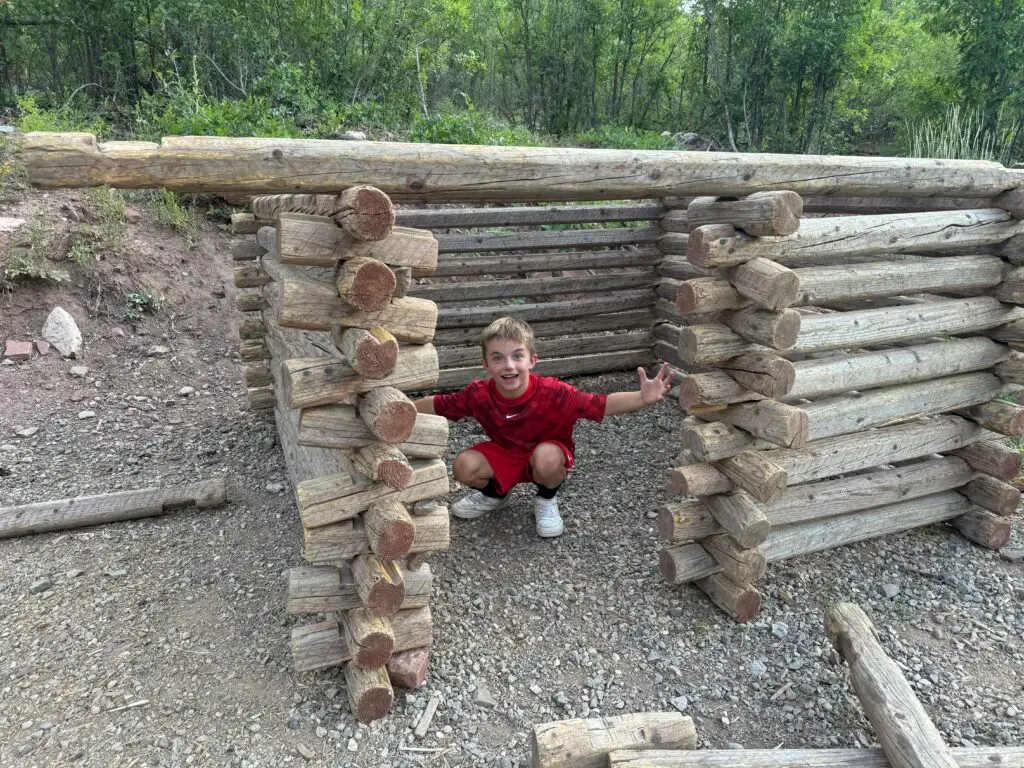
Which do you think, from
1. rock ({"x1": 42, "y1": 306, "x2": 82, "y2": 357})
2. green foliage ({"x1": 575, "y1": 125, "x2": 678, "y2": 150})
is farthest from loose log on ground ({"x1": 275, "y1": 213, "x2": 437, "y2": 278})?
green foliage ({"x1": 575, "y1": 125, "x2": 678, "y2": 150})

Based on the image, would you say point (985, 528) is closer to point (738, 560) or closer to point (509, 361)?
point (738, 560)

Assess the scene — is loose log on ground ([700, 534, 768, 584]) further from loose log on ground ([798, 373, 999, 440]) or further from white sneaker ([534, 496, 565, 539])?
white sneaker ([534, 496, 565, 539])

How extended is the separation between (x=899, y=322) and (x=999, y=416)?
1.15m

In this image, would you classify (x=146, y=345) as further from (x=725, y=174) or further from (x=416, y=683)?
(x=725, y=174)

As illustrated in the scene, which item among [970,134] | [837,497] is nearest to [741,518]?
[837,497]

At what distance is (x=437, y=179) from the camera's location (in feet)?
8.50

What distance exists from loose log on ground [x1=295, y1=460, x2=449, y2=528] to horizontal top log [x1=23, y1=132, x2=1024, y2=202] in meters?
1.16

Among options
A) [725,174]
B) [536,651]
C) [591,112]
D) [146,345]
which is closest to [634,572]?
[536,651]

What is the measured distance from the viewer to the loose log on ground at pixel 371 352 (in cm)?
253

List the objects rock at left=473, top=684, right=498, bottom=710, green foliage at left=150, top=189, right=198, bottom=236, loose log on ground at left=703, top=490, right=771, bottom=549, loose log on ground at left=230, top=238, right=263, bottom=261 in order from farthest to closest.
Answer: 1. green foliage at left=150, top=189, right=198, bottom=236
2. loose log on ground at left=230, top=238, right=263, bottom=261
3. loose log on ground at left=703, top=490, right=771, bottom=549
4. rock at left=473, top=684, right=498, bottom=710

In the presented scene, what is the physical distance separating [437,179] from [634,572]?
8.59 feet

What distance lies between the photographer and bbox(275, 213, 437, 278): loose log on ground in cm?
241

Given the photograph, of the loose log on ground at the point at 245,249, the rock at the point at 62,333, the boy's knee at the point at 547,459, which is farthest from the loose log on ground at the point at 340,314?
the rock at the point at 62,333

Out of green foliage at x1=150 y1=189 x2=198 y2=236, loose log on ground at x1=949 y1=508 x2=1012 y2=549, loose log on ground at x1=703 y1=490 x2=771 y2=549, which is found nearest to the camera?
loose log on ground at x1=703 y1=490 x2=771 y2=549
